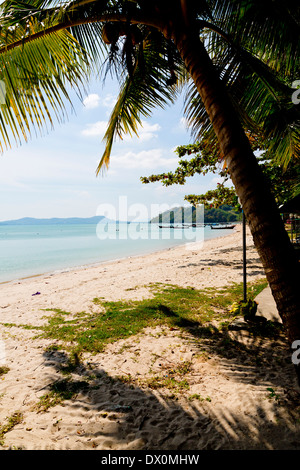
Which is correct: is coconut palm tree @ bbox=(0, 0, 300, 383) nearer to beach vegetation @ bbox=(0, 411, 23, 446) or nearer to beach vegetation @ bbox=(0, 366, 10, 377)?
beach vegetation @ bbox=(0, 411, 23, 446)

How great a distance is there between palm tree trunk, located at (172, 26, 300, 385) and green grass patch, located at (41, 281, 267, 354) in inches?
106

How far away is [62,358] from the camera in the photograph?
12.8 ft

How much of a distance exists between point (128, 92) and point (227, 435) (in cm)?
501

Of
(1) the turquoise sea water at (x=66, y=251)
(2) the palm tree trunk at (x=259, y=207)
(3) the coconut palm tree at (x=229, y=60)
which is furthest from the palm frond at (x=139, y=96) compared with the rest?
(1) the turquoise sea water at (x=66, y=251)

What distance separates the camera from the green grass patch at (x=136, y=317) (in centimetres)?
464

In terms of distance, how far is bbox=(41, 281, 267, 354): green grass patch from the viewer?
15.2ft

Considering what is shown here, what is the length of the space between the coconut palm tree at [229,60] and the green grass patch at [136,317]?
297cm

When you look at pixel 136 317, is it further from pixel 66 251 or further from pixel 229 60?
pixel 66 251

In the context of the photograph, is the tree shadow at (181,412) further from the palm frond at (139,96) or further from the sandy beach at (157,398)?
the palm frond at (139,96)

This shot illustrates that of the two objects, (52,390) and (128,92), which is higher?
(128,92)

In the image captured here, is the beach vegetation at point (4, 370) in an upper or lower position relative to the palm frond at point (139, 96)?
lower

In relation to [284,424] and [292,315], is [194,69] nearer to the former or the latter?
[292,315]

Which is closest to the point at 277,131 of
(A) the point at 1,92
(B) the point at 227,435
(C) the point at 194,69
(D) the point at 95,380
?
(C) the point at 194,69

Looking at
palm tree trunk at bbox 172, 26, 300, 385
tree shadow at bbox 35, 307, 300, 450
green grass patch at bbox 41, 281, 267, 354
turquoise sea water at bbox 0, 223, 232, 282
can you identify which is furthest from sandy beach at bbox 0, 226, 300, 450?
turquoise sea water at bbox 0, 223, 232, 282
